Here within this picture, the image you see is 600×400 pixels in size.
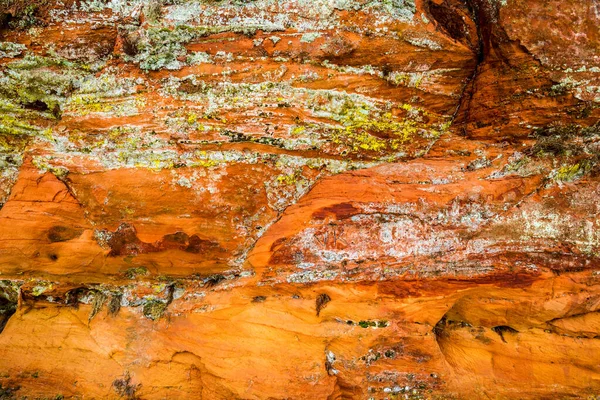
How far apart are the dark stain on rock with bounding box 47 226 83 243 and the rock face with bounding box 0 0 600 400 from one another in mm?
25

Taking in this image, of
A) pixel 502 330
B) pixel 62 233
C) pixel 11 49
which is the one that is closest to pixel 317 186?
pixel 502 330

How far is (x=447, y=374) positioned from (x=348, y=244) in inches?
110

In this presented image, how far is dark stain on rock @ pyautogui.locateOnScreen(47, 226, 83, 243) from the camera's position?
6.62m

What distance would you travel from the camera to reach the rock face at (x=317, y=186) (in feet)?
19.6

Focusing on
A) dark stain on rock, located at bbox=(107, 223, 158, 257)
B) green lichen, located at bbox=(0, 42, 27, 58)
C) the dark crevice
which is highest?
green lichen, located at bbox=(0, 42, 27, 58)

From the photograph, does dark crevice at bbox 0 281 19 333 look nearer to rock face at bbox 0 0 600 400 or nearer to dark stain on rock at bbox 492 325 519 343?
rock face at bbox 0 0 600 400

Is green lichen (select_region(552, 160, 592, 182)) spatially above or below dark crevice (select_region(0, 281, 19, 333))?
above

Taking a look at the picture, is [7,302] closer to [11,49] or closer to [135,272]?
[135,272]

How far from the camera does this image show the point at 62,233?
666cm

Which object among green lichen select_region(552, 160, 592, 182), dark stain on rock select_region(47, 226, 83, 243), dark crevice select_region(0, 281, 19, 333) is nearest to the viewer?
green lichen select_region(552, 160, 592, 182)

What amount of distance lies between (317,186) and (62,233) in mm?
4257

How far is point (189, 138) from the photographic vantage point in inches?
250

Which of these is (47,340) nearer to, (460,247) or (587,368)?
(460,247)

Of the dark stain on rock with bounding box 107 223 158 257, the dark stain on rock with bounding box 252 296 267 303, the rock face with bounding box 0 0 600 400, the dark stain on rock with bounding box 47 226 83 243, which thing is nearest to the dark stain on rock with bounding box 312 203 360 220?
the rock face with bounding box 0 0 600 400
